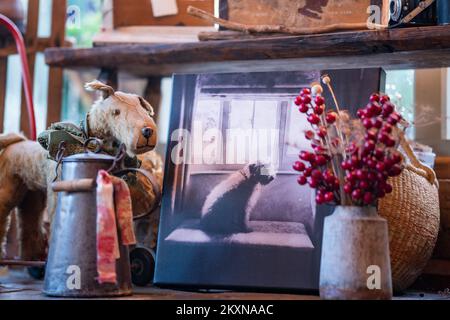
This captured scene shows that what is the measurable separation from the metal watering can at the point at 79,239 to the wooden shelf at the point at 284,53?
58cm

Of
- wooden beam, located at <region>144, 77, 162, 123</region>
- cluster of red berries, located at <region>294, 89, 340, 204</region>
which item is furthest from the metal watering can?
wooden beam, located at <region>144, 77, 162, 123</region>

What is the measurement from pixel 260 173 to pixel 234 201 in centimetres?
8

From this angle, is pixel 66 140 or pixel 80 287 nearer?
pixel 80 287

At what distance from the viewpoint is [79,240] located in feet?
4.54

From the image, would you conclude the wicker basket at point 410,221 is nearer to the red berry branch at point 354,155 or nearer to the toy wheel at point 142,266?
the red berry branch at point 354,155

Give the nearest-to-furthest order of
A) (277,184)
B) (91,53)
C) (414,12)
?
1. (277,184)
2. (414,12)
3. (91,53)

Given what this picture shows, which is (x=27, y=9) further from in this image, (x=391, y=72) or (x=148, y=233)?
(x=391, y=72)

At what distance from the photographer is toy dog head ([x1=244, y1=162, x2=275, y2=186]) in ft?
5.09

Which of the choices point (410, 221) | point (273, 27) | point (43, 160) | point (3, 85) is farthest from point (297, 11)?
point (3, 85)

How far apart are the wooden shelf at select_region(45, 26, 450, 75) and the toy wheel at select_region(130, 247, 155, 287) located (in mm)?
563

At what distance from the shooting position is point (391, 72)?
223 cm

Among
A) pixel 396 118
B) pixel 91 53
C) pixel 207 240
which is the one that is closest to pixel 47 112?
pixel 91 53
